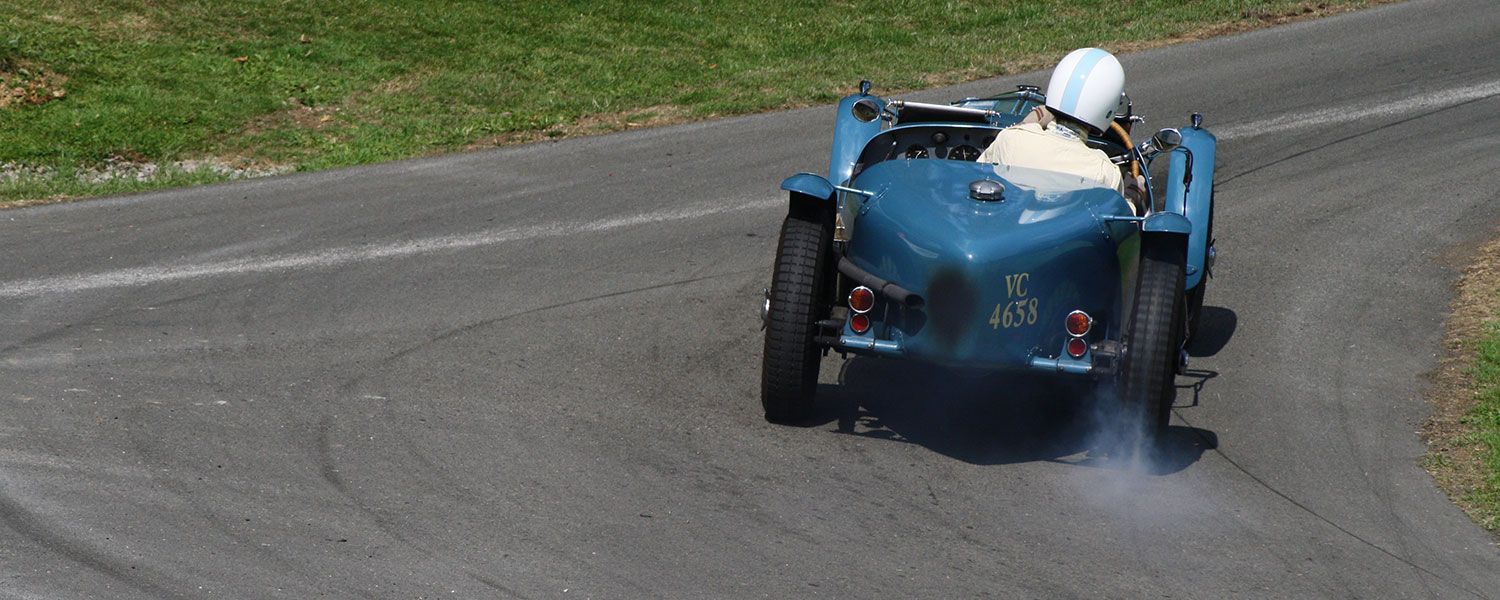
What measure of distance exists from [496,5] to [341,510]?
12649 mm

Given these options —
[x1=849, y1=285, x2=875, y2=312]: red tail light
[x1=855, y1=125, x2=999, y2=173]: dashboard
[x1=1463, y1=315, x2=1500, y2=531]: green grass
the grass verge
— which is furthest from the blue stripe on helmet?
[x1=1463, y1=315, x2=1500, y2=531]: green grass

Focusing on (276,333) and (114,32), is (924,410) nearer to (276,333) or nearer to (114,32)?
(276,333)

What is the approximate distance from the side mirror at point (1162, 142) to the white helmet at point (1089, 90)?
287 millimetres

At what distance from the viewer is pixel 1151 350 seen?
22.5ft

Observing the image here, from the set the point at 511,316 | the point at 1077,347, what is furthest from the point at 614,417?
the point at 1077,347

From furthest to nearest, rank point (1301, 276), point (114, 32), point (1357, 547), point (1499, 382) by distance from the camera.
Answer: point (114, 32)
point (1301, 276)
point (1499, 382)
point (1357, 547)

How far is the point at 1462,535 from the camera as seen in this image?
21.4 feet

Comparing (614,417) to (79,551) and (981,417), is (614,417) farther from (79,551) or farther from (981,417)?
(79,551)

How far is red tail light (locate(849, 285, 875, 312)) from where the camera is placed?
6973 mm

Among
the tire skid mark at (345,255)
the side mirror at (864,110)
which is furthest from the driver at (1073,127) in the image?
the tire skid mark at (345,255)

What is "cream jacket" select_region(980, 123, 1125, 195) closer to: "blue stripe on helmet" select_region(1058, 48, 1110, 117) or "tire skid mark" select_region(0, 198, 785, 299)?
"blue stripe on helmet" select_region(1058, 48, 1110, 117)

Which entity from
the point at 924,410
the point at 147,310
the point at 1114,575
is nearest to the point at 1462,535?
the point at 1114,575

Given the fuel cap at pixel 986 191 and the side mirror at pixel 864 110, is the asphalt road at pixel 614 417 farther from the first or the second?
the side mirror at pixel 864 110

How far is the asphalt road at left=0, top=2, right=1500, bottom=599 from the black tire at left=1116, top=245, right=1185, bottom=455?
261mm
